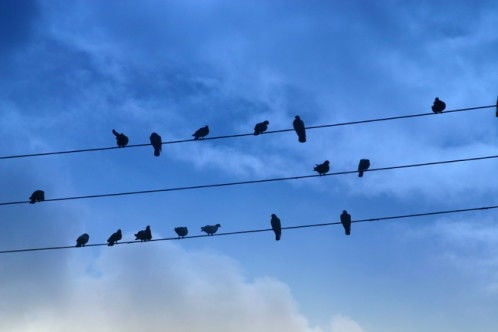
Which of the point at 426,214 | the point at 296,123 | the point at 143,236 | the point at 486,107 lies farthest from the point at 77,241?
the point at 486,107

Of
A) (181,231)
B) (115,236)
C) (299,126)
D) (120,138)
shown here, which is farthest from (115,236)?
(299,126)

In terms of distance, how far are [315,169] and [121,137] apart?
19.8ft

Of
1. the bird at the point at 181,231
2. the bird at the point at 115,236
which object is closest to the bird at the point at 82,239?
the bird at the point at 115,236

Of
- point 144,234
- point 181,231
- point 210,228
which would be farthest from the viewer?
point 210,228

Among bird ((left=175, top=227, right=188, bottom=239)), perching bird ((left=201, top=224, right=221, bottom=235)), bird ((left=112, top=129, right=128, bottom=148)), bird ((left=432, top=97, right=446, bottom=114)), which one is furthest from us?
perching bird ((left=201, top=224, right=221, bottom=235))

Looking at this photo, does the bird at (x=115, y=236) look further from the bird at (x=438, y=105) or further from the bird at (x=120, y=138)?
the bird at (x=438, y=105)

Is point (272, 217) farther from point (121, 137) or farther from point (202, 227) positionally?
point (121, 137)

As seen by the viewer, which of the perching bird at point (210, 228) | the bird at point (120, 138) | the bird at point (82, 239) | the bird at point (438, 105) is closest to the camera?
the bird at point (438, 105)

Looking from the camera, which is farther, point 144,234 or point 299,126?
point 144,234

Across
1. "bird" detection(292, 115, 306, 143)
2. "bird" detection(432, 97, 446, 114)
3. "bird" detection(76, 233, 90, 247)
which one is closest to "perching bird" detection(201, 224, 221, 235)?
"bird" detection(76, 233, 90, 247)

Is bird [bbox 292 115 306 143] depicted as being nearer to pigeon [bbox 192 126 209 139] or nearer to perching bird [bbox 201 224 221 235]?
pigeon [bbox 192 126 209 139]

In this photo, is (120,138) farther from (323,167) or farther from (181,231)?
(323,167)

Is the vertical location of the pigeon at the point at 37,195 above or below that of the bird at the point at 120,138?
below

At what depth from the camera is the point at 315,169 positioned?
618 inches
